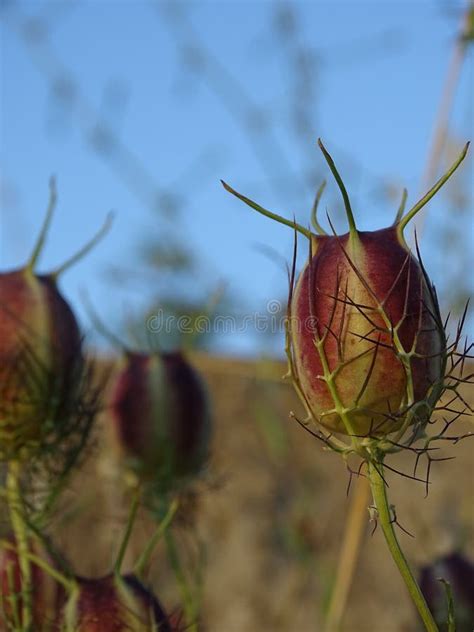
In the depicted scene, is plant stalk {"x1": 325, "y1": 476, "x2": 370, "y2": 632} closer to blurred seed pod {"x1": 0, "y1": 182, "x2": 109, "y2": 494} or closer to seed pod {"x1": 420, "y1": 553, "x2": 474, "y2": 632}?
seed pod {"x1": 420, "y1": 553, "x2": 474, "y2": 632}

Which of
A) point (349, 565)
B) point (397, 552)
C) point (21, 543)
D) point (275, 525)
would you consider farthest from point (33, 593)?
point (275, 525)

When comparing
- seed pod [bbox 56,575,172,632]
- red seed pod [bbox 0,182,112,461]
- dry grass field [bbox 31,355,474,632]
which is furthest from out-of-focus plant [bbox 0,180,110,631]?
dry grass field [bbox 31,355,474,632]

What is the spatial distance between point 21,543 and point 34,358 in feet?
0.38

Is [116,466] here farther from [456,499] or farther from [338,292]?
[456,499]

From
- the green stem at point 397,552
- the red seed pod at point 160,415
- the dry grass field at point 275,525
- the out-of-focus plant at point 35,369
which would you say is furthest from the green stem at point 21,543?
the dry grass field at point 275,525

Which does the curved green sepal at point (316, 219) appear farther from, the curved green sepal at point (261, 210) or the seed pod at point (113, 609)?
the seed pod at point (113, 609)

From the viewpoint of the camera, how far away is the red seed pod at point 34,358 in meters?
0.67

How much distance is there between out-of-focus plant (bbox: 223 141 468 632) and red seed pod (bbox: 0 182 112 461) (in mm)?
255

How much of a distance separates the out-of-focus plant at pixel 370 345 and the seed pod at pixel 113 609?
0.51 ft

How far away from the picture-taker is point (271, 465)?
1.78 m

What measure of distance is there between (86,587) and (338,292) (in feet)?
0.75

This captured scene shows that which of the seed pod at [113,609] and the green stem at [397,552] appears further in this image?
the seed pod at [113,609]

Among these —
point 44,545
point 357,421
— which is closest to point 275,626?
point 44,545

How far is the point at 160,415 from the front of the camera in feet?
2.74
